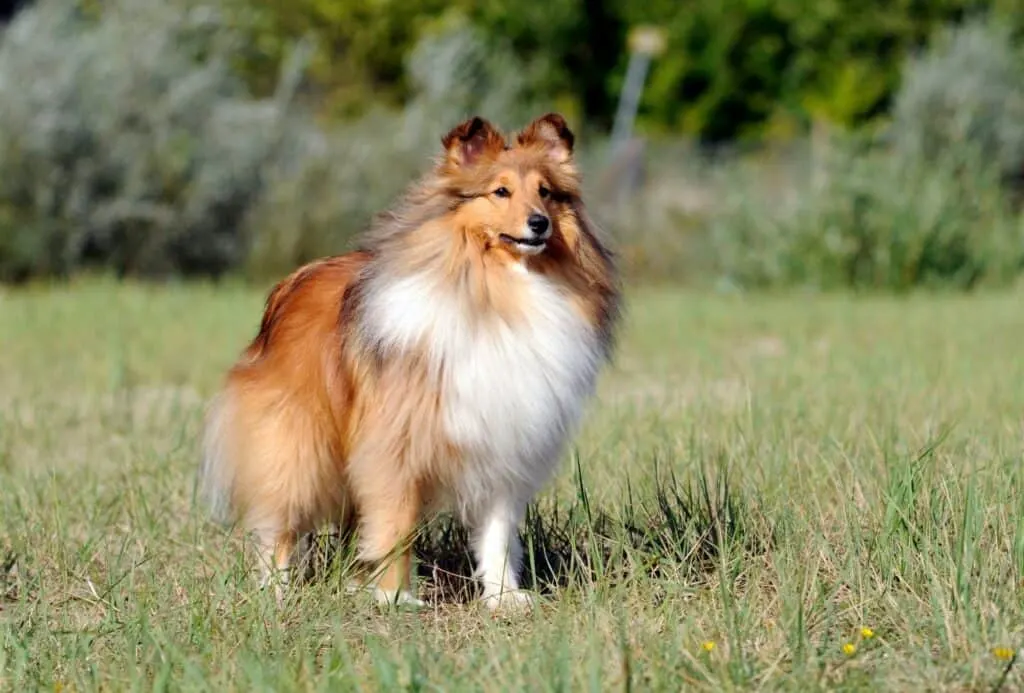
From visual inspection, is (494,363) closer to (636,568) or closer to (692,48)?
(636,568)

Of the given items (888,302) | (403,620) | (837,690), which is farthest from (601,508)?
(888,302)

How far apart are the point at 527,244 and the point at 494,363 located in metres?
0.38

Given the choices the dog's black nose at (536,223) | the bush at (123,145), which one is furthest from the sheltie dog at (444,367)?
the bush at (123,145)

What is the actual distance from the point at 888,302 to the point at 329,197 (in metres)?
6.12

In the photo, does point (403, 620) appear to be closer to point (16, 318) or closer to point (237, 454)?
point (237, 454)

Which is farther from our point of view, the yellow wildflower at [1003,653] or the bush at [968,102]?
the bush at [968,102]

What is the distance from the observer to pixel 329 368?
484cm

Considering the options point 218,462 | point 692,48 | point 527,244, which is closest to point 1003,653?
point 527,244

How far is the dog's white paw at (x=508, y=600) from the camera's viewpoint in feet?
15.0

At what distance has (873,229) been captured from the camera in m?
15.7

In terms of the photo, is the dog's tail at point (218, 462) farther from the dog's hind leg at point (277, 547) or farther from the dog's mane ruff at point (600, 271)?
the dog's mane ruff at point (600, 271)

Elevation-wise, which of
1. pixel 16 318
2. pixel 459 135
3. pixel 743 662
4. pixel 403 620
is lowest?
pixel 16 318

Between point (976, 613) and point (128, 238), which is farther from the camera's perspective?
point (128, 238)

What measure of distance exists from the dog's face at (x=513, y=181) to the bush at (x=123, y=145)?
34.8 feet
